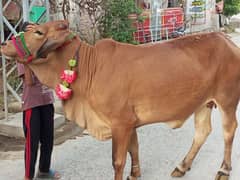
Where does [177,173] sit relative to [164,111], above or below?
below

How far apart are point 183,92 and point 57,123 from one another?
2576 millimetres

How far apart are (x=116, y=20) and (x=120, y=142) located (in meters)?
7.53

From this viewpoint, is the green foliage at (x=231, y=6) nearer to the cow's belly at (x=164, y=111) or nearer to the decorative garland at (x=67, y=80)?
the cow's belly at (x=164, y=111)

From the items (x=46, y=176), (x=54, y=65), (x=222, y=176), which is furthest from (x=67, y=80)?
(x=222, y=176)

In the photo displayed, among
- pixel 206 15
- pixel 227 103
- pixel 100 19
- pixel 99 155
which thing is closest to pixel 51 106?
pixel 99 155

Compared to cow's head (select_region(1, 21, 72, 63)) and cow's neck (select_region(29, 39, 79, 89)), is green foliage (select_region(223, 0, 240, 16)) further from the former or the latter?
cow's head (select_region(1, 21, 72, 63))

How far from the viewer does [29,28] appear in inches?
123

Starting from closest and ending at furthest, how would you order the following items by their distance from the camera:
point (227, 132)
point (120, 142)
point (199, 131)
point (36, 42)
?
point (36, 42)
point (120, 142)
point (227, 132)
point (199, 131)

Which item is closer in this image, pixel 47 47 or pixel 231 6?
pixel 47 47

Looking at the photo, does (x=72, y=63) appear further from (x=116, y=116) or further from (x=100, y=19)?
(x=100, y=19)

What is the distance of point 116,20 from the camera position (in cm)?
1045

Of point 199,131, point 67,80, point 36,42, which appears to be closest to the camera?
point 36,42

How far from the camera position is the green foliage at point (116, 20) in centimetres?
1035

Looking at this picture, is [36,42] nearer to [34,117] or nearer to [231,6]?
[34,117]
